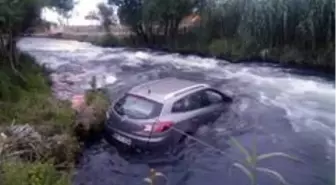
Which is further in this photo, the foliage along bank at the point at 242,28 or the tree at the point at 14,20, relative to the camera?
the foliage along bank at the point at 242,28

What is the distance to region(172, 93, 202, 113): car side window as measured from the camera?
845 cm

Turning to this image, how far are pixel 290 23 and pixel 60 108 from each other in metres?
14.8

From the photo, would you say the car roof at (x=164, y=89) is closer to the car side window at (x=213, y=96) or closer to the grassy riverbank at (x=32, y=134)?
the car side window at (x=213, y=96)

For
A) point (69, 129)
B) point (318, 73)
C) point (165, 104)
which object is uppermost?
point (165, 104)

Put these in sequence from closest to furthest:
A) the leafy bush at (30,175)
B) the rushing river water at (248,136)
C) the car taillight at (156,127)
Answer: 1. the leafy bush at (30,175)
2. the rushing river water at (248,136)
3. the car taillight at (156,127)

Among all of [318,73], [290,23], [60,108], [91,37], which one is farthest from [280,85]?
[91,37]

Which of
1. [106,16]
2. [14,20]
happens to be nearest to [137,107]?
[14,20]

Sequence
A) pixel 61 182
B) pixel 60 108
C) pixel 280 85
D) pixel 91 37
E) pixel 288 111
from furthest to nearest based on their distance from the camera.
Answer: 1. pixel 91 37
2. pixel 280 85
3. pixel 288 111
4. pixel 60 108
5. pixel 61 182

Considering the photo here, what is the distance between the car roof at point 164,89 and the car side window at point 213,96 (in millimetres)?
292

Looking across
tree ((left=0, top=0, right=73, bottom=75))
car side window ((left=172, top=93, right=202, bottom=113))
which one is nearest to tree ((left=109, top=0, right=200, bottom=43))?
tree ((left=0, top=0, right=73, bottom=75))

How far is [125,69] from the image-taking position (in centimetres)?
1966

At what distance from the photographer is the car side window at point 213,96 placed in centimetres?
962

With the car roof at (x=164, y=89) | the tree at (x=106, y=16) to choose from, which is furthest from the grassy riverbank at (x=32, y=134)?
the tree at (x=106, y=16)

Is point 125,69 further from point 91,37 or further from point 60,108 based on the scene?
point 91,37
